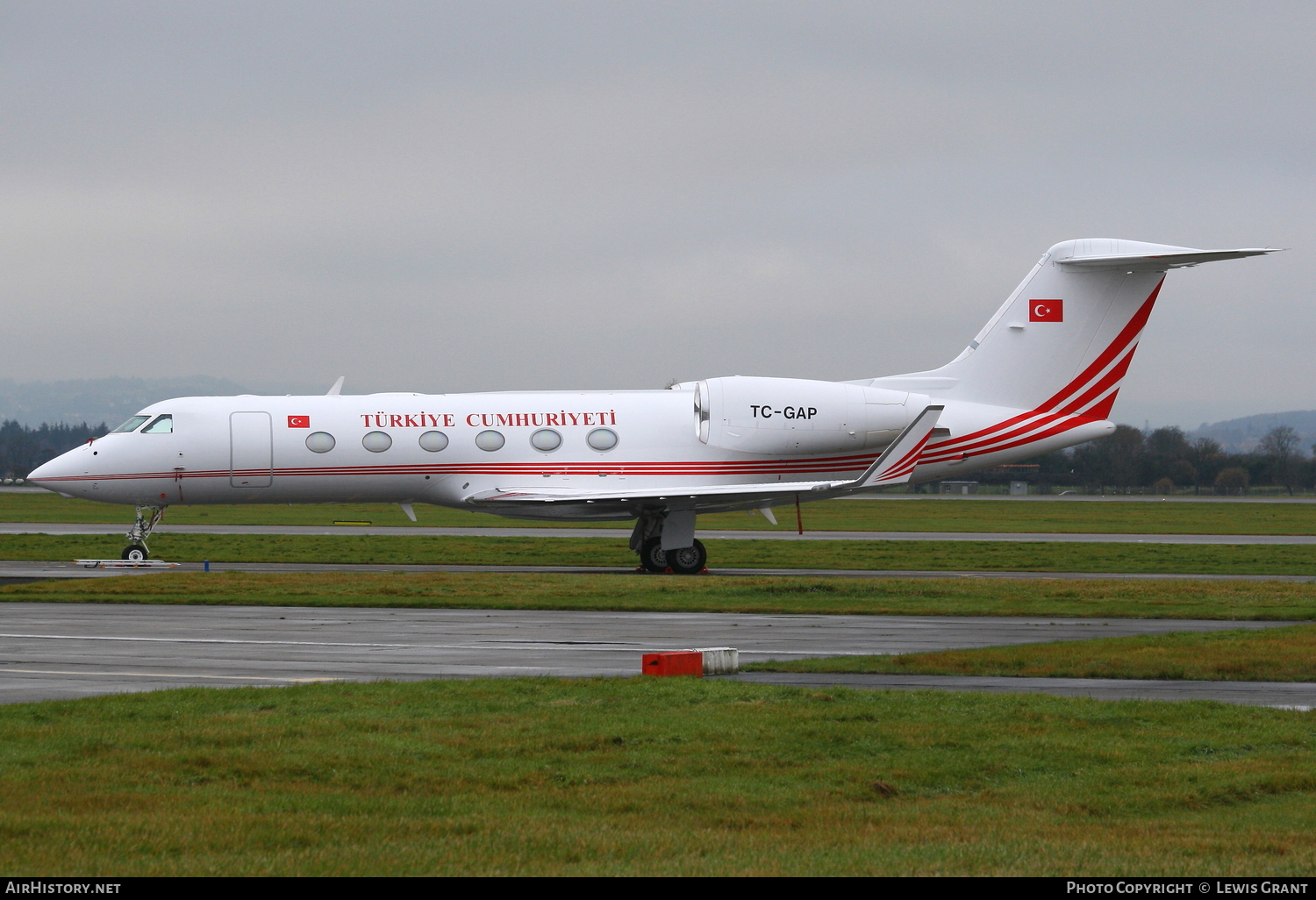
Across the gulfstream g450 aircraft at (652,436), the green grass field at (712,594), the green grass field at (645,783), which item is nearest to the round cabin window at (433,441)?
the gulfstream g450 aircraft at (652,436)

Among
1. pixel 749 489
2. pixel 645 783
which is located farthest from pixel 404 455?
pixel 645 783

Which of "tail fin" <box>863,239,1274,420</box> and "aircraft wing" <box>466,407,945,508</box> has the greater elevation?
"tail fin" <box>863,239,1274,420</box>

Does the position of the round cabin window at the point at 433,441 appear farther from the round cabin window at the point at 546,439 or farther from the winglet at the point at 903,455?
the winglet at the point at 903,455

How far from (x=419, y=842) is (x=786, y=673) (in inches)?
278

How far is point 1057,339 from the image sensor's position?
29719mm

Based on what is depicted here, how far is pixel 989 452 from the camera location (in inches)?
1164

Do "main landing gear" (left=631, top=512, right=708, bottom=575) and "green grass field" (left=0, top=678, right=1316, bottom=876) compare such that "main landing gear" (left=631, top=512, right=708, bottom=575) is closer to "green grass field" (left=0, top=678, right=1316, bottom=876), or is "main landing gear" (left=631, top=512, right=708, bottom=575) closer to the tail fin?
the tail fin

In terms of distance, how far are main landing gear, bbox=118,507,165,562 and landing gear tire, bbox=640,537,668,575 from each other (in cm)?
1040

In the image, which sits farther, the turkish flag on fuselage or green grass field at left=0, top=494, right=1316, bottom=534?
green grass field at left=0, top=494, right=1316, bottom=534

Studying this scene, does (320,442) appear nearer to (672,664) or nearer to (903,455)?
(903,455)

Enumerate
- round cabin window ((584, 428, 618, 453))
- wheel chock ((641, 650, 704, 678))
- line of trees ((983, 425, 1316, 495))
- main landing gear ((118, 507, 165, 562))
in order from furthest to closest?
line of trees ((983, 425, 1316, 495)), main landing gear ((118, 507, 165, 562)), round cabin window ((584, 428, 618, 453)), wheel chock ((641, 650, 704, 678))

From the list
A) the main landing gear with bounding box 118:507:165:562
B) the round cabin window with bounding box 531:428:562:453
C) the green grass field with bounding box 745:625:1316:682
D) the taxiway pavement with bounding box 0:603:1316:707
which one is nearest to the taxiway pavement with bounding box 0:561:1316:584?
the main landing gear with bounding box 118:507:165:562

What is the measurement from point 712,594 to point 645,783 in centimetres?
1416

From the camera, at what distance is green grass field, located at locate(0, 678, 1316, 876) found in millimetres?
6484
